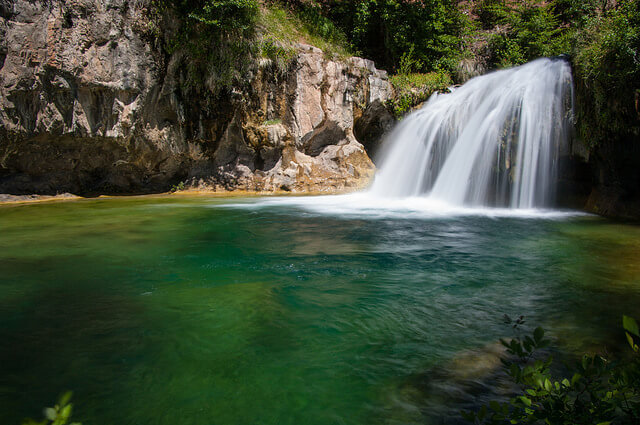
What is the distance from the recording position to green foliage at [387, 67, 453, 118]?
13.7 m

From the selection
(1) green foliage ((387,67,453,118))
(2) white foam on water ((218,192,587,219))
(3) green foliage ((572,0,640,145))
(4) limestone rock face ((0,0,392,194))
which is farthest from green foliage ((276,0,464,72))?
(2) white foam on water ((218,192,587,219))

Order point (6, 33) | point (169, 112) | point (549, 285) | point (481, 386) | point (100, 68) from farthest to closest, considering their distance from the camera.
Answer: point (169, 112) → point (100, 68) → point (6, 33) → point (549, 285) → point (481, 386)

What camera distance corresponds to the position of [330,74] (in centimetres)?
1299

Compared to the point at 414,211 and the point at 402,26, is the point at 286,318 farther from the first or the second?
the point at 402,26

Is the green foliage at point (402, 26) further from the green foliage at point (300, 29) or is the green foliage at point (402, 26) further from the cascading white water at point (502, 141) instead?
the cascading white water at point (502, 141)

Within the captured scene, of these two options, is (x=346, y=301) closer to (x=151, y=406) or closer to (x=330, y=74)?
(x=151, y=406)

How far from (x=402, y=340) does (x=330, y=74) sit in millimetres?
12055

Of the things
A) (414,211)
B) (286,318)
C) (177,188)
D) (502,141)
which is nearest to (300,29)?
(177,188)

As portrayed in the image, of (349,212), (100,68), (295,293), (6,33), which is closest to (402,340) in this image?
(295,293)

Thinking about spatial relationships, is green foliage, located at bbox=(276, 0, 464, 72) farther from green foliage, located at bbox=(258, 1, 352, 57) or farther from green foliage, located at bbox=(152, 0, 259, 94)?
green foliage, located at bbox=(152, 0, 259, 94)

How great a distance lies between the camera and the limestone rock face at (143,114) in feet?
33.7

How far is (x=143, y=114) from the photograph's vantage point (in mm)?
11883

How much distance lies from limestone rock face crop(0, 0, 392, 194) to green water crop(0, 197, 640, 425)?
7214 mm

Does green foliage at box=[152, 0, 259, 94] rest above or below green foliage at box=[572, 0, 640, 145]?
above
